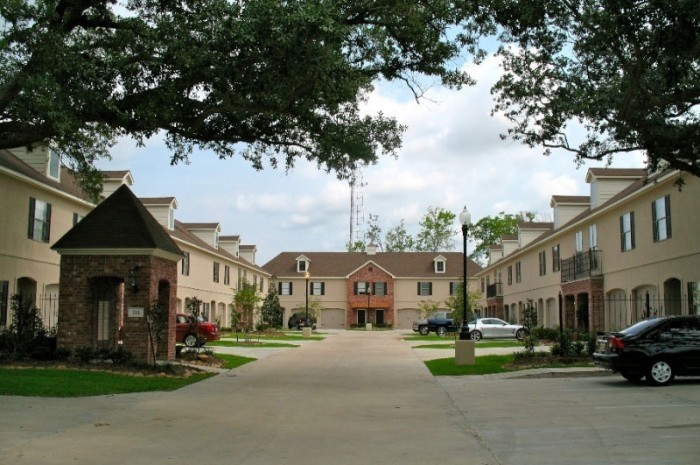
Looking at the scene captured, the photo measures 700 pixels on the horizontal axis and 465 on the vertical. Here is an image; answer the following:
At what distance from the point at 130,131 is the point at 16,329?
24.9 ft

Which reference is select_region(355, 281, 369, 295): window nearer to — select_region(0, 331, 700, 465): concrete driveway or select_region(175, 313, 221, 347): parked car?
select_region(175, 313, 221, 347): parked car

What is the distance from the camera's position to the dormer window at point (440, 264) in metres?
70.8

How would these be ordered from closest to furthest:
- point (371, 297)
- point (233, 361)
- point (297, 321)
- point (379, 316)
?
point (233, 361) → point (297, 321) → point (371, 297) → point (379, 316)

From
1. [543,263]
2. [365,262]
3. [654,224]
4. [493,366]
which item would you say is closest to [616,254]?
[654,224]

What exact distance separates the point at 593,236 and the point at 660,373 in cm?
1849

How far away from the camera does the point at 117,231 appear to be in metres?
18.9

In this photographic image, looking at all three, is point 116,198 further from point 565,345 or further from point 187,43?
point 565,345

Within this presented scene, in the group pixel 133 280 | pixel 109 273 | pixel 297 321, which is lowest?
pixel 297 321

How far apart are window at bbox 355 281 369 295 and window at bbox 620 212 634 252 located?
43057mm

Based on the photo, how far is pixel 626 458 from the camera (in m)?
7.91

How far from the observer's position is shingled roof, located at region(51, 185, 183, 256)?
60.8 ft

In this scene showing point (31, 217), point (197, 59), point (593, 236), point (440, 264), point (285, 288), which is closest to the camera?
point (197, 59)

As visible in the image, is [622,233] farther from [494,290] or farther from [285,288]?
[285,288]

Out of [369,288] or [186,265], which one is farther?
[369,288]
